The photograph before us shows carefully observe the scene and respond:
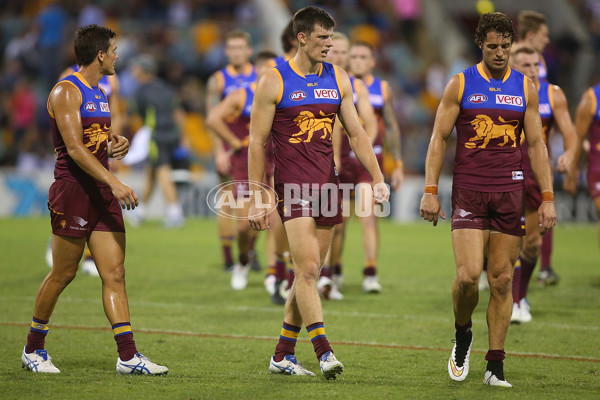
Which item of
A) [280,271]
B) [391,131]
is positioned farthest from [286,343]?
[391,131]

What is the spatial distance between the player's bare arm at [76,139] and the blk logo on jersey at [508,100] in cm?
271

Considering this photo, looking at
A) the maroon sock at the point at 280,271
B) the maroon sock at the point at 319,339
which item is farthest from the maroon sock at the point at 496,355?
the maroon sock at the point at 280,271

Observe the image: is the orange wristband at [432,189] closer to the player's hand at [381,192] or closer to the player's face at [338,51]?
the player's hand at [381,192]

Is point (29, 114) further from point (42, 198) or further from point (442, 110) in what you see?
point (442, 110)

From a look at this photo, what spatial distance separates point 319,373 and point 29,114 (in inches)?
675

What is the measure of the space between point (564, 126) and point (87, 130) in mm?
5186

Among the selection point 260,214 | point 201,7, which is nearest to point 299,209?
point 260,214

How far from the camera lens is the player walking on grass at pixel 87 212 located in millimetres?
6762

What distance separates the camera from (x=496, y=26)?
6.61m

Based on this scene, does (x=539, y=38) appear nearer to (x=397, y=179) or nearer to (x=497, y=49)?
(x=397, y=179)

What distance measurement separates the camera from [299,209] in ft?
22.0

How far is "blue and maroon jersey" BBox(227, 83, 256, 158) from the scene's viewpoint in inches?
459

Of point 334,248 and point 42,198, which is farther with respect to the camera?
point 42,198

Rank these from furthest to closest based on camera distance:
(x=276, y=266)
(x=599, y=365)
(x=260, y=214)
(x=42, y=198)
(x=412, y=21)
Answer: (x=412, y=21), (x=42, y=198), (x=276, y=266), (x=599, y=365), (x=260, y=214)
